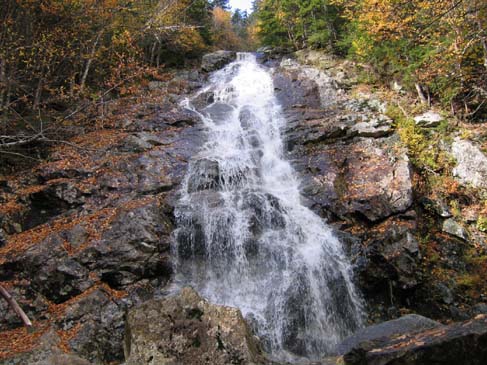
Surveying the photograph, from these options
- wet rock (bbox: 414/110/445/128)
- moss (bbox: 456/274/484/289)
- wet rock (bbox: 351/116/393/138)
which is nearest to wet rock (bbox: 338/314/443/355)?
moss (bbox: 456/274/484/289)

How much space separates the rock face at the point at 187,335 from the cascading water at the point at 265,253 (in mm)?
3875

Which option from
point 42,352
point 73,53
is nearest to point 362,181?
point 42,352

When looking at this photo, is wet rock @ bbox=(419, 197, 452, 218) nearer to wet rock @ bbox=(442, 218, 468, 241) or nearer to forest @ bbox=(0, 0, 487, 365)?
forest @ bbox=(0, 0, 487, 365)

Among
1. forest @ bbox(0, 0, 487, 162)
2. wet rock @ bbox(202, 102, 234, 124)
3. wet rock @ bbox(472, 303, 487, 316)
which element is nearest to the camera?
wet rock @ bbox(472, 303, 487, 316)

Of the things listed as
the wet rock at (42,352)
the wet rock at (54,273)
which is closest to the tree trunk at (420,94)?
the wet rock at (54,273)

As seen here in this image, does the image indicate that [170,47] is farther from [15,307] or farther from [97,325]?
[15,307]

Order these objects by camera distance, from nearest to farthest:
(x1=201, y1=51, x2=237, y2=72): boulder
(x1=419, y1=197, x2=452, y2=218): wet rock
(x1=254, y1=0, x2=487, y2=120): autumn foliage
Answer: (x1=419, y1=197, x2=452, y2=218): wet rock
(x1=254, y1=0, x2=487, y2=120): autumn foliage
(x1=201, y1=51, x2=237, y2=72): boulder

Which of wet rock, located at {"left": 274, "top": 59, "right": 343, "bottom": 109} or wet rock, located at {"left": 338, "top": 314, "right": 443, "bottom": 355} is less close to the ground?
wet rock, located at {"left": 274, "top": 59, "right": 343, "bottom": 109}

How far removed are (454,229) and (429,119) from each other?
4418mm

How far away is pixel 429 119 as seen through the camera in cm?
1202

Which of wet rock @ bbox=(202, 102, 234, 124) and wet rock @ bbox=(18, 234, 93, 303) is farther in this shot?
wet rock @ bbox=(202, 102, 234, 124)

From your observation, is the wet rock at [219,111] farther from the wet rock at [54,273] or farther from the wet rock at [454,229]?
the wet rock at [454,229]

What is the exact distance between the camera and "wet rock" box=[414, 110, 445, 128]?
38.8 feet

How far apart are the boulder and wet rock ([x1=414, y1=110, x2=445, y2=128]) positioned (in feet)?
48.1
